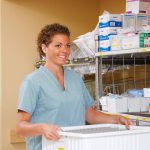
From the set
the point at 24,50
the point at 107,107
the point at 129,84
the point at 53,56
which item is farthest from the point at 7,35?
the point at 53,56

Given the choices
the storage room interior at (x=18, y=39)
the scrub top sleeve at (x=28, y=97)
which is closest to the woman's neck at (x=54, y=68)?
the scrub top sleeve at (x=28, y=97)

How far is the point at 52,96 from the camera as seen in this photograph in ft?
6.52

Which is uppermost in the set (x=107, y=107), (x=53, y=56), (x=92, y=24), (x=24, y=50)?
(x=92, y=24)

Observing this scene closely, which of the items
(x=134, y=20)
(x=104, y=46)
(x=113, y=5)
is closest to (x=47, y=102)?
(x=104, y=46)

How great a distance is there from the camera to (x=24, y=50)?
15.3 feet

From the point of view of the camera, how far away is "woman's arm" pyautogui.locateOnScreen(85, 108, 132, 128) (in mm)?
1924

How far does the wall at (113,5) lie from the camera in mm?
4576

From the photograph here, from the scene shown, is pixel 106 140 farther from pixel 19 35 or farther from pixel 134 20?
pixel 19 35

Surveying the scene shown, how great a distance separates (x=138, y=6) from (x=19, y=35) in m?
1.92

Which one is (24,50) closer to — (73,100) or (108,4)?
(108,4)

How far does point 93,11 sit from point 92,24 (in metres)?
0.17

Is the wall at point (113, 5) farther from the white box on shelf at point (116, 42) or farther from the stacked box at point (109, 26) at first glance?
the white box on shelf at point (116, 42)

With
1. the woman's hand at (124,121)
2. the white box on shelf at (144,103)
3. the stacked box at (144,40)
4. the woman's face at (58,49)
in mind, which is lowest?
the woman's hand at (124,121)

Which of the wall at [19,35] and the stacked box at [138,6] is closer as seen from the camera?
the stacked box at [138,6]
